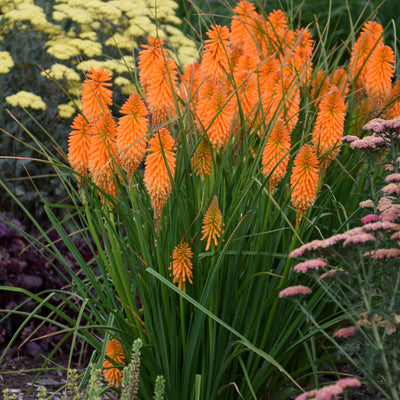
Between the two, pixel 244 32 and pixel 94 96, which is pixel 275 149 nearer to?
pixel 94 96

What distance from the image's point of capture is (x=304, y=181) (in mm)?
2531

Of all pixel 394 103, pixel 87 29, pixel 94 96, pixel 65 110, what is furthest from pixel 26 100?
pixel 394 103

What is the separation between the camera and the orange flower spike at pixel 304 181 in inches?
99.3

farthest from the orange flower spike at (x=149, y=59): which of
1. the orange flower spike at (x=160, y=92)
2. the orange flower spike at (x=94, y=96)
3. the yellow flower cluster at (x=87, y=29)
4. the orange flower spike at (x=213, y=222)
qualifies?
the yellow flower cluster at (x=87, y=29)

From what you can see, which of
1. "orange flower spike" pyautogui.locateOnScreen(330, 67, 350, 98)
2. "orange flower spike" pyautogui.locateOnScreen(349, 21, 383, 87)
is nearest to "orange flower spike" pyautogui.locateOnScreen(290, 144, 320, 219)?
"orange flower spike" pyautogui.locateOnScreen(349, 21, 383, 87)

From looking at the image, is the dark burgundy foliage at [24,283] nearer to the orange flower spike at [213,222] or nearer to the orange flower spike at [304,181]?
the orange flower spike at [213,222]

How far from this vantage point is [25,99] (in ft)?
16.6

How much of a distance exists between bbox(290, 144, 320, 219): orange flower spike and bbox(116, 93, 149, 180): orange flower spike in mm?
608

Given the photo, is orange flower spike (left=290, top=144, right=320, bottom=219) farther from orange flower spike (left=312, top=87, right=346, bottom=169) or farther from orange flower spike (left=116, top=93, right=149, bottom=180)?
orange flower spike (left=116, top=93, right=149, bottom=180)

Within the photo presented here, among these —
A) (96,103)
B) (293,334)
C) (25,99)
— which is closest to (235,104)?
(96,103)

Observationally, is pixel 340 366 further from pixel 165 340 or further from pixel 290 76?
pixel 290 76

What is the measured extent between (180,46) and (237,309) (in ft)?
12.6

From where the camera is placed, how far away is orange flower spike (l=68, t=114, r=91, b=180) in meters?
2.67

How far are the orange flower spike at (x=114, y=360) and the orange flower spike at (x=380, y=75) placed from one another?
1710 millimetres
